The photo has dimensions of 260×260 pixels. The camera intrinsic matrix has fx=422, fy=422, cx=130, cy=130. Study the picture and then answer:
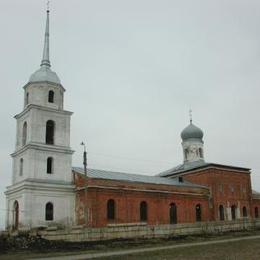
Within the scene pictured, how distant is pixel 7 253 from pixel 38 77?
2131cm

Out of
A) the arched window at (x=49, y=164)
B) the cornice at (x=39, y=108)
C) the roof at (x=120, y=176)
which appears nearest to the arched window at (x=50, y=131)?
the cornice at (x=39, y=108)

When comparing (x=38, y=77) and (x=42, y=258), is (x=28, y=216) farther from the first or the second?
(x=42, y=258)

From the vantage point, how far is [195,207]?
4959cm

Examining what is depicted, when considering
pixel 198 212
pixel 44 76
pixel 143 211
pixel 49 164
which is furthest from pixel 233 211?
pixel 44 76

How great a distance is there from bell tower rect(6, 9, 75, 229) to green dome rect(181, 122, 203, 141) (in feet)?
76.5

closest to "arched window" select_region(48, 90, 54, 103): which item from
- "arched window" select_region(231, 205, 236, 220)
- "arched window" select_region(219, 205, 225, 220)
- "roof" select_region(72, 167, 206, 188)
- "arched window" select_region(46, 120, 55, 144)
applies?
"arched window" select_region(46, 120, 55, 144)

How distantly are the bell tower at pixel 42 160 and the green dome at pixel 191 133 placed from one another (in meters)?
23.3

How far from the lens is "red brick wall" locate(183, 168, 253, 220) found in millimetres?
51250

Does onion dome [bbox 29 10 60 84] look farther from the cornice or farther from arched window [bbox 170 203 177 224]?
arched window [bbox 170 203 177 224]

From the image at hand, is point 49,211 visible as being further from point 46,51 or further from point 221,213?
point 221,213

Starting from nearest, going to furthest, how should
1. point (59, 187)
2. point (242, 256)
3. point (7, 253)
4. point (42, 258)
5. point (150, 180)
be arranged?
point (242, 256) → point (42, 258) → point (7, 253) → point (59, 187) → point (150, 180)

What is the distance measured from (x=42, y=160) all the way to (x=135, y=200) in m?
10.6

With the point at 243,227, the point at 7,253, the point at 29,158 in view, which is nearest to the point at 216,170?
the point at 243,227

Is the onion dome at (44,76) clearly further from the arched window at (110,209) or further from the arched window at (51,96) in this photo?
the arched window at (110,209)
